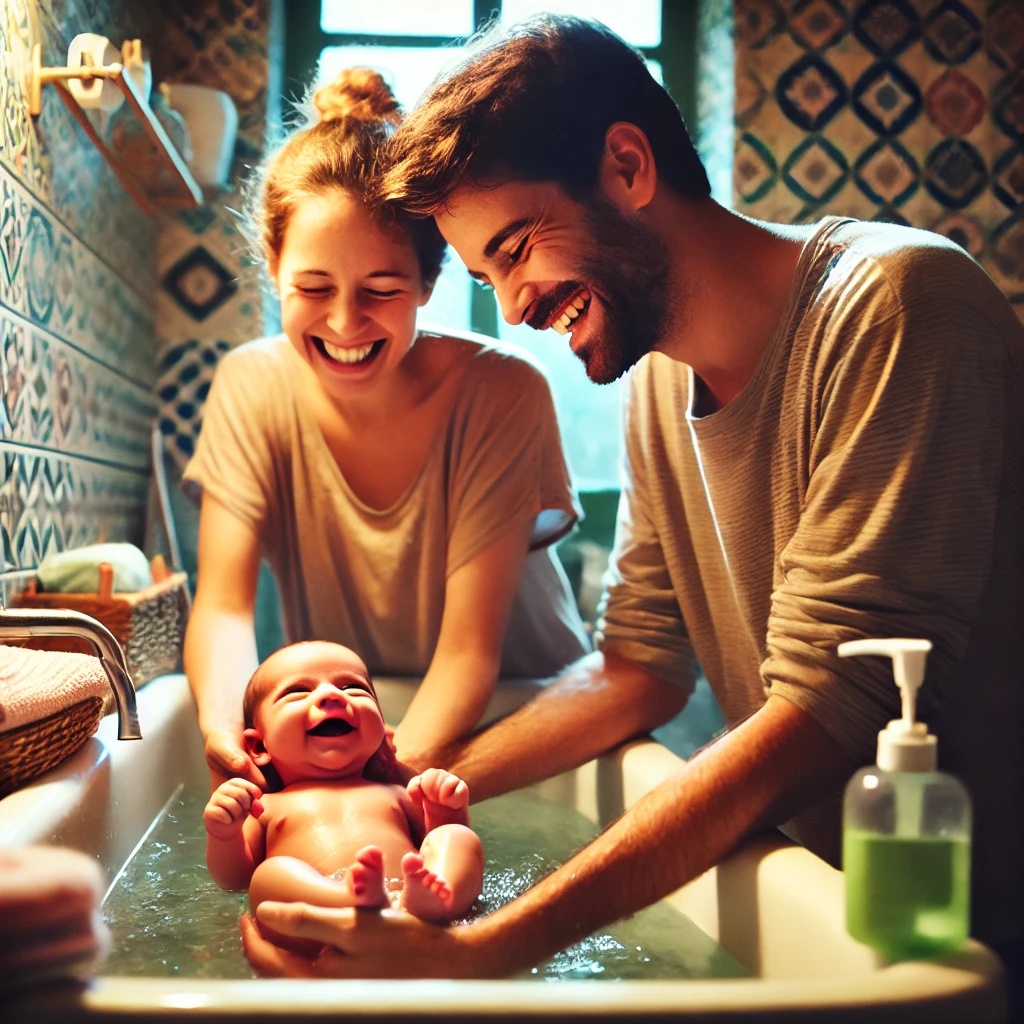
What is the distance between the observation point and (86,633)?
3.68 feet

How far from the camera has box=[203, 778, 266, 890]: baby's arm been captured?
111 cm

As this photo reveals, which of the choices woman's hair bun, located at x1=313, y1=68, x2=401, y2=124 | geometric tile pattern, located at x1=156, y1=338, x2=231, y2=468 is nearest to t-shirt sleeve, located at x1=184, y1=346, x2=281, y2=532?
woman's hair bun, located at x1=313, y1=68, x2=401, y2=124

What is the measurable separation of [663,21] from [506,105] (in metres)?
2.19

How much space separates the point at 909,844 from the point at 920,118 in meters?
2.73

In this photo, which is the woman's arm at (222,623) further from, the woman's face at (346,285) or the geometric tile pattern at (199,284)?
the geometric tile pattern at (199,284)

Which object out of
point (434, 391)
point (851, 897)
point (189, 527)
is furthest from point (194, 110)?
point (851, 897)

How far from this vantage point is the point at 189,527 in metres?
2.79

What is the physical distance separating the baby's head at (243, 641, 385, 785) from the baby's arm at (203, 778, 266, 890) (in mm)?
83

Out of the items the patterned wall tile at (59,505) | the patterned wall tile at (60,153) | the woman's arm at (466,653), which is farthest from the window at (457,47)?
the woman's arm at (466,653)

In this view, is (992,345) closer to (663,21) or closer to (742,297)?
(742,297)

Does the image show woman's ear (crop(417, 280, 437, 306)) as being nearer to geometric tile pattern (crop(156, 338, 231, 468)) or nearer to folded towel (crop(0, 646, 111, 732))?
folded towel (crop(0, 646, 111, 732))

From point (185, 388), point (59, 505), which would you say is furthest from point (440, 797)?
point (185, 388)

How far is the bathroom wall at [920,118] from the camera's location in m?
2.94

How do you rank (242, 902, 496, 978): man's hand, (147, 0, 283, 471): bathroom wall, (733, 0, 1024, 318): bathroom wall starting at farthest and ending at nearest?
(733, 0, 1024, 318): bathroom wall
(147, 0, 283, 471): bathroom wall
(242, 902, 496, 978): man's hand
